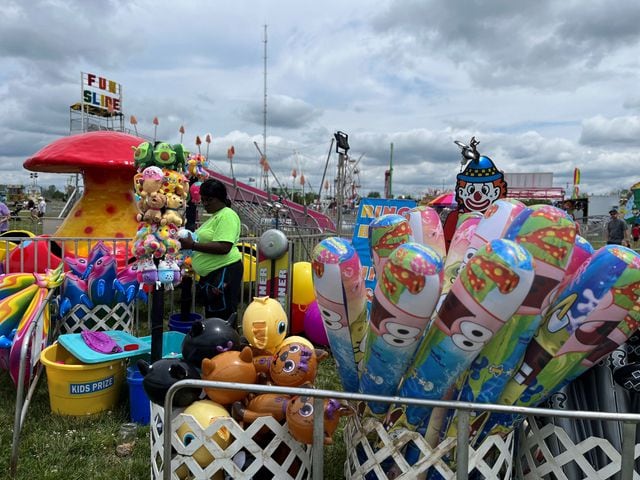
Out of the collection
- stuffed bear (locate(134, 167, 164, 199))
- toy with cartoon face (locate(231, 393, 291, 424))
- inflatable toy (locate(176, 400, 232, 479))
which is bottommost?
inflatable toy (locate(176, 400, 232, 479))

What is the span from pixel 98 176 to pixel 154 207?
3983mm

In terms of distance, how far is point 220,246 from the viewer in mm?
3982

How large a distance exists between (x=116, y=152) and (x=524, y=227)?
591 cm

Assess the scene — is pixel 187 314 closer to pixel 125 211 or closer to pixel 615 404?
pixel 125 211

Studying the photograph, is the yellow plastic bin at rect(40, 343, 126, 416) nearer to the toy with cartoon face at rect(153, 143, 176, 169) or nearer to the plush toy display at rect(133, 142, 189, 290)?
the plush toy display at rect(133, 142, 189, 290)

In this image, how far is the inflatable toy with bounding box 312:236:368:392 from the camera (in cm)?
205

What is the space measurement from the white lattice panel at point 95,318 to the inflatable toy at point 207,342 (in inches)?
86.6

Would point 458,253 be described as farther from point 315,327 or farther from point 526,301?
point 315,327

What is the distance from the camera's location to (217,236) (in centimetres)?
404

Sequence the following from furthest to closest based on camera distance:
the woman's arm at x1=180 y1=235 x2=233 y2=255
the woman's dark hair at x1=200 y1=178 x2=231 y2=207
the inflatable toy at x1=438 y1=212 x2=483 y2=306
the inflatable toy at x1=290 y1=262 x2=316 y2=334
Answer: the inflatable toy at x1=290 y1=262 x2=316 y2=334
the woman's dark hair at x1=200 y1=178 x2=231 y2=207
the woman's arm at x1=180 y1=235 x2=233 y2=255
the inflatable toy at x1=438 y1=212 x2=483 y2=306

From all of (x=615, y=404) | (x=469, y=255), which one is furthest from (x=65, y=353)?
(x=615, y=404)

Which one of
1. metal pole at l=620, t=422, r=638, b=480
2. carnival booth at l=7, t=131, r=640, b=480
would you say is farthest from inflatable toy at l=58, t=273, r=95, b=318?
metal pole at l=620, t=422, r=638, b=480

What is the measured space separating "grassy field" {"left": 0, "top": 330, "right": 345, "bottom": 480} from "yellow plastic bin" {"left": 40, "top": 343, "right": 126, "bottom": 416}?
0.23 ft

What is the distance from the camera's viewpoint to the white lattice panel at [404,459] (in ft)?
6.42
